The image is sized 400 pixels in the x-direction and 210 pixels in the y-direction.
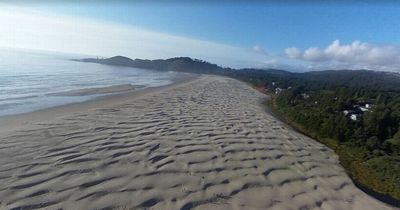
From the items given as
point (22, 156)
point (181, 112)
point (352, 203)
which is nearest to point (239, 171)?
point (352, 203)

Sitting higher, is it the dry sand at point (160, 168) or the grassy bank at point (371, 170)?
the dry sand at point (160, 168)

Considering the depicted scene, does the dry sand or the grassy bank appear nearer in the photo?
the dry sand

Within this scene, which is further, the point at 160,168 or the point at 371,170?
the point at 371,170

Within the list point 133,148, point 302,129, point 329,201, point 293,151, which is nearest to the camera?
point 329,201

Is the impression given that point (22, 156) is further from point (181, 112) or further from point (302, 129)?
point (302, 129)

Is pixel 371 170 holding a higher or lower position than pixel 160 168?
lower

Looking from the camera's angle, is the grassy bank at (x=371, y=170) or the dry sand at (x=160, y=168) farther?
the grassy bank at (x=371, y=170)

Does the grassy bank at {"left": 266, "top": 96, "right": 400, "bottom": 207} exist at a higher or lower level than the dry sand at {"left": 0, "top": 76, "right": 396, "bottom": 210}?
lower

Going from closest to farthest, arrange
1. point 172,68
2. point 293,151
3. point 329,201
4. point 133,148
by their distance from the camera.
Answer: point 329,201 < point 133,148 < point 293,151 < point 172,68
